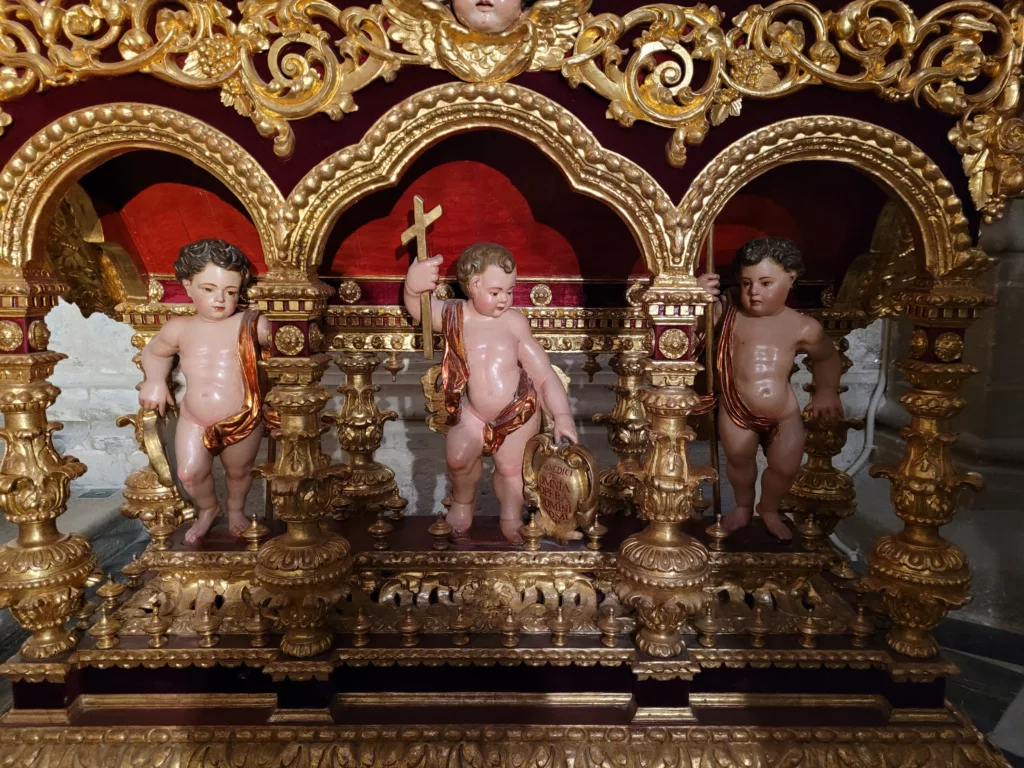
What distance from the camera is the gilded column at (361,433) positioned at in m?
2.64

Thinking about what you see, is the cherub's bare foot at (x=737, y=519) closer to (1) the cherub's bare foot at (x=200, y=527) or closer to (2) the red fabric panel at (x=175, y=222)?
(1) the cherub's bare foot at (x=200, y=527)

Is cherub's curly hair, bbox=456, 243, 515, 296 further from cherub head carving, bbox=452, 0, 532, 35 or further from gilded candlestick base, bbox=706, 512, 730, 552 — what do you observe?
gilded candlestick base, bbox=706, 512, 730, 552

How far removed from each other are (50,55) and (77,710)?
195 centimetres

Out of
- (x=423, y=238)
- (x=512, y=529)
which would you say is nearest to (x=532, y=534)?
(x=512, y=529)

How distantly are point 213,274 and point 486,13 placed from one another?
1.20 meters

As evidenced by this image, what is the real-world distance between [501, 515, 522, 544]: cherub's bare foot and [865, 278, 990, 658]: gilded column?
116cm

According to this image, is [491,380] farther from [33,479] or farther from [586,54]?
[33,479]

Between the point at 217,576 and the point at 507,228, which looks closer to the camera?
the point at 217,576

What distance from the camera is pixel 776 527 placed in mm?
2365

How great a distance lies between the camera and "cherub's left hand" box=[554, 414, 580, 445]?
2104mm

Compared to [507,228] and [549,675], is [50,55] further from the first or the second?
[549,675]

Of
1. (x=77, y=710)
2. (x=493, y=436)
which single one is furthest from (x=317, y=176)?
(x=77, y=710)


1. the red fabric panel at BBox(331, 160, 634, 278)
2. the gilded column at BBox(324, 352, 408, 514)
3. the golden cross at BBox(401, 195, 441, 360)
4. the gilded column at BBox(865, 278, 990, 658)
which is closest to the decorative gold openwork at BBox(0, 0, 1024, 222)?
the gilded column at BBox(865, 278, 990, 658)

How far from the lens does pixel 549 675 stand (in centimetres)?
201
